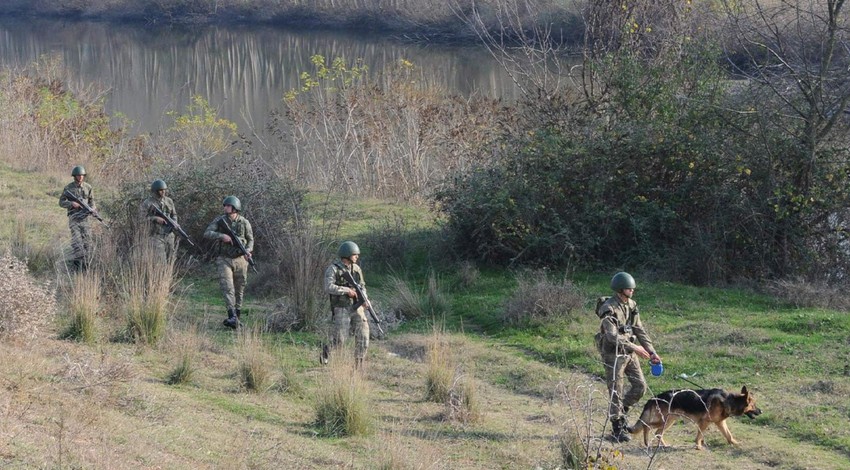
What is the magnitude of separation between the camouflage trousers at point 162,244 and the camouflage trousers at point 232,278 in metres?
1.14

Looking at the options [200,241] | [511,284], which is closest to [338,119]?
[200,241]

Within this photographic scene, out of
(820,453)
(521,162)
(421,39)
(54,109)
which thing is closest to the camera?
(820,453)

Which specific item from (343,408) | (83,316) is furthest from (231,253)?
(343,408)

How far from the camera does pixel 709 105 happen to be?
16.2m

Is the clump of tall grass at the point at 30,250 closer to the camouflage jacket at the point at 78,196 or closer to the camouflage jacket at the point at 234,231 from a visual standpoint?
the camouflage jacket at the point at 78,196

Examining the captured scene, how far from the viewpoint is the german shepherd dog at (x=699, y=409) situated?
9.05 meters

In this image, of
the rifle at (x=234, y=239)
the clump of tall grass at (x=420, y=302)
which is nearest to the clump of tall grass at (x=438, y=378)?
the clump of tall grass at (x=420, y=302)

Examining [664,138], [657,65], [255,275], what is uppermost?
[657,65]

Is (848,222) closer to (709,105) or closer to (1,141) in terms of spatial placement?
(709,105)

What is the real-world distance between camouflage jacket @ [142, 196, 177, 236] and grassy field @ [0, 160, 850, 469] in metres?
1.23

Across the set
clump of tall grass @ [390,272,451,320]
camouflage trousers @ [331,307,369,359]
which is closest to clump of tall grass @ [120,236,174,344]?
camouflage trousers @ [331,307,369,359]

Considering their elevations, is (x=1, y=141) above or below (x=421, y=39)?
below

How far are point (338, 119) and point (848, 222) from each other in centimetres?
1273

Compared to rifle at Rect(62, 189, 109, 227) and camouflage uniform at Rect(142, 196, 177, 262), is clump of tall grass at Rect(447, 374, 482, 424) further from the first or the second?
rifle at Rect(62, 189, 109, 227)
